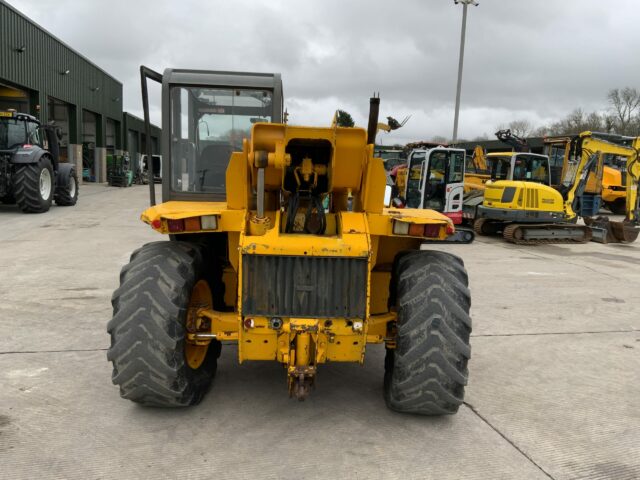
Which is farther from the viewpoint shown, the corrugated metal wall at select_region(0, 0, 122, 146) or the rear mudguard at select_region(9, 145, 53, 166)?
the corrugated metal wall at select_region(0, 0, 122, 146)

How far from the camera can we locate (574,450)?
3080 mm

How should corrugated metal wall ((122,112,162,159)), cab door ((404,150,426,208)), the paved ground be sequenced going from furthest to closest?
corrugated metal wall ((122,112,162,159)), cab door ((404,150,426,208)), the paved ground

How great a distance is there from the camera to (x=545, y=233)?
1249 centimetres

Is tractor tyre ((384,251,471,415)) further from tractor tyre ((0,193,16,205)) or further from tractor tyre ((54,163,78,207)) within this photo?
tractor tyre ((54,163,78,207))

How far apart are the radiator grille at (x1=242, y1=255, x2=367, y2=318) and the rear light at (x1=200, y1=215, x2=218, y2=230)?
309 millimetres

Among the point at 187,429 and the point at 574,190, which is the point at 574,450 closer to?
the point at 187,429

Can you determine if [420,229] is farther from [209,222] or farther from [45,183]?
[45,183]

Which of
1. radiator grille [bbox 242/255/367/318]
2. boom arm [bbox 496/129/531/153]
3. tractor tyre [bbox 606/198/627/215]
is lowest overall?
tractor tyre [bbox 606/198/627/215]

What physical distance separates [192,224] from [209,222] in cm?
10

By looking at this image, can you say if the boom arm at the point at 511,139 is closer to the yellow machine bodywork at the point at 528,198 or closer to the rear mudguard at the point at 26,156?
the yellow machine bodywork at the point at 528,198

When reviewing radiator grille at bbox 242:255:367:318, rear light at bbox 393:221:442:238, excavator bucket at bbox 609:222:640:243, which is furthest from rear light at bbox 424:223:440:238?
excavator bucket at bbox 609:222:640:243

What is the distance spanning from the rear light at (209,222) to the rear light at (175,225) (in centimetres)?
13

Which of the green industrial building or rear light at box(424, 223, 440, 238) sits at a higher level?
the green industrial building

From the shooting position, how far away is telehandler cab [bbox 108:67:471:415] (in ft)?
10.0
